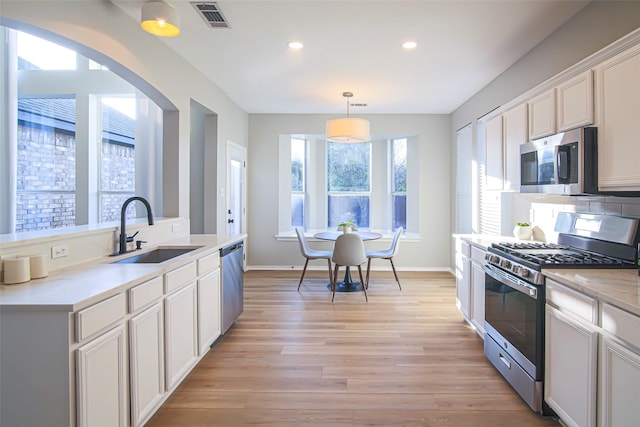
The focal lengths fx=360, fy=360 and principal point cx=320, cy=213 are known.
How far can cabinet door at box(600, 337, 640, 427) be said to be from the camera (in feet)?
4.66

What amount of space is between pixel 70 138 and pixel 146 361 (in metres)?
4.61

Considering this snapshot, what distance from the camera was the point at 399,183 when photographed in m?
6.69

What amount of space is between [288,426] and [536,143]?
2.62 meters

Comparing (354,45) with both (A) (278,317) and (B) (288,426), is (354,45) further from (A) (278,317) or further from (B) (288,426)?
(B) (288,426)

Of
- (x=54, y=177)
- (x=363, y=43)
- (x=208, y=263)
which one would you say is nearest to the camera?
(x=208, y=263)

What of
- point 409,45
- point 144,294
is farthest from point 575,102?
point 144,294

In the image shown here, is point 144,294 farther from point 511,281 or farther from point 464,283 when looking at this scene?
point 464,283

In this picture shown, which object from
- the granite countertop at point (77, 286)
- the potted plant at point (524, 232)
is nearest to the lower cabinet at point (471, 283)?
the potted plant at point (524, 232)

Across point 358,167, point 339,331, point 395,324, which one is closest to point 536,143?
point 395,324

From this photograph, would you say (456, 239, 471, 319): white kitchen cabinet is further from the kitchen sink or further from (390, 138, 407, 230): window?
(390, 138, 407, 230): window

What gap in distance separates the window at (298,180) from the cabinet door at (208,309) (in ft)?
12.4

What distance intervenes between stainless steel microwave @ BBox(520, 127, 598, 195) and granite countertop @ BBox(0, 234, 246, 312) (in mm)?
2562

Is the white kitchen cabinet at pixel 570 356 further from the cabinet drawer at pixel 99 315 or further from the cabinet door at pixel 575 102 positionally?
the cabinet drawer at pixel 99 315

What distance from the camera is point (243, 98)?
17.2 ft
